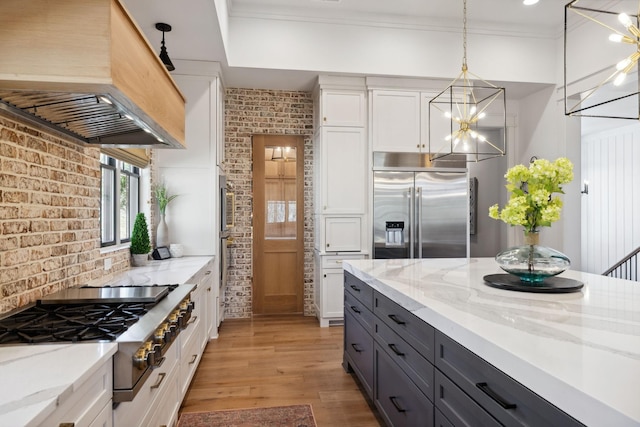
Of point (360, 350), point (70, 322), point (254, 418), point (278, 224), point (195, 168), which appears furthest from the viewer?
point (278, 224)

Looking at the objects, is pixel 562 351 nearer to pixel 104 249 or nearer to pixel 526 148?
pixel 104 249

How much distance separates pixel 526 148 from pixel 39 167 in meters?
5.19

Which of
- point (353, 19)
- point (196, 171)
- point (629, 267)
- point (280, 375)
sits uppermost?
point (353, 19)

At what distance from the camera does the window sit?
305 centimetres

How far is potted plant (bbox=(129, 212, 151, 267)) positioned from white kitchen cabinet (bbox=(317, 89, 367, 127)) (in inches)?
87.4

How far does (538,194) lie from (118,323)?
1.94m

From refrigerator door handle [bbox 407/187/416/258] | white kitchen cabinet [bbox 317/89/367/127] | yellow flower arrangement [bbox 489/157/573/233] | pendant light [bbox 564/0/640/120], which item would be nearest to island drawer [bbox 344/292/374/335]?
yellow flower arrangement [bbox 489/157/573/233]

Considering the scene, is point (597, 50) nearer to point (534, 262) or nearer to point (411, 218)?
point (411, 218)

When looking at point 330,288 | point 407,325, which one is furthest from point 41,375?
point 330,288

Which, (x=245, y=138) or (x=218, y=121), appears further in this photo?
(x=245, y=138)

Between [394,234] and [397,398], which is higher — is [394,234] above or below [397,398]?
above

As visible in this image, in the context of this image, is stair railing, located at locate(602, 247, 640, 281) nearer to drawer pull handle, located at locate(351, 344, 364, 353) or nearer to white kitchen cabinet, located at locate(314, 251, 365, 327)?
white kitchen cabinet, located at locate(314, 251, 365, 327)

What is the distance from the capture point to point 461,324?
1.37 m

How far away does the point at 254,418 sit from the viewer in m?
2.47
